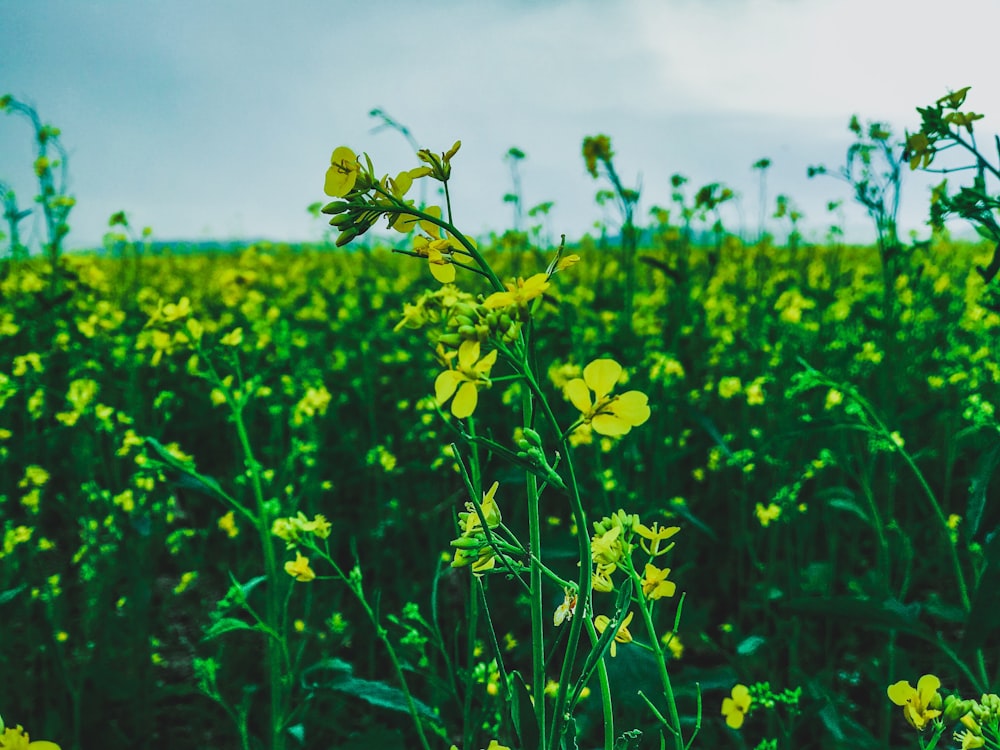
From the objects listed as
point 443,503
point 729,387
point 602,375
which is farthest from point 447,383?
point 729,387

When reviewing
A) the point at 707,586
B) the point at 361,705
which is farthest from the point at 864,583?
the point at 361,705

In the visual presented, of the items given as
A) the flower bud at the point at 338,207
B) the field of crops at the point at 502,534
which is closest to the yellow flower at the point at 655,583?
the field of crops at the point at 502,534

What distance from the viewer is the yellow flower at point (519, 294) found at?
1.86ft

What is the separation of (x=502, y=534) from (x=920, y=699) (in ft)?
1.75

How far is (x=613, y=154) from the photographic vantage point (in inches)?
104

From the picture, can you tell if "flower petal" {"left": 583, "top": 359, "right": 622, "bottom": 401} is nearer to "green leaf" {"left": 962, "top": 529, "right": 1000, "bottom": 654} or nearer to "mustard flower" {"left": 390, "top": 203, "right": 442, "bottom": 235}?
"mustard flower" {"left": 390, "top": 203, "right": 442, "bottom": 235}

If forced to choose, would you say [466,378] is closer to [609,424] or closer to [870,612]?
[609,424]

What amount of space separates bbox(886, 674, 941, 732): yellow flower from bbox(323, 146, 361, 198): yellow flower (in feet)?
2.63

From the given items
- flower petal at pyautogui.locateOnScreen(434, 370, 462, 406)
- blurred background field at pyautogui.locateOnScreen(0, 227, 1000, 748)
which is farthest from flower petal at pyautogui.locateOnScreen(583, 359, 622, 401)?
blurred background field at pyautogui.locateOnScreen(0, 227, 1000, 748)

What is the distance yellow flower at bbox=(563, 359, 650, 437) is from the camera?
57cm

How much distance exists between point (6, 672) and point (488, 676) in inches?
47.2

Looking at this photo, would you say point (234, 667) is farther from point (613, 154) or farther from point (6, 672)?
point (613, 154)

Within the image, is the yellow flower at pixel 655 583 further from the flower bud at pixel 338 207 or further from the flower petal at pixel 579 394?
the flower bud at pixel 338 207

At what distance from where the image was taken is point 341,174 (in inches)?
25.1
